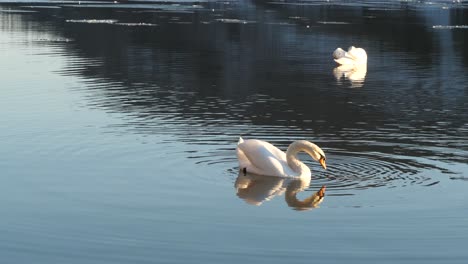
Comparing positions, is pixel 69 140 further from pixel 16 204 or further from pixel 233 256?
pixel 233 256

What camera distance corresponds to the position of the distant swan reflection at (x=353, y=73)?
119ft

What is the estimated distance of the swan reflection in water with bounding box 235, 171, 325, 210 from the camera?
654 inches

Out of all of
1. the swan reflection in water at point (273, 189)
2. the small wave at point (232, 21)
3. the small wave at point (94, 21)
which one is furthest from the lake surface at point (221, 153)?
the small wave at point (232, 21)

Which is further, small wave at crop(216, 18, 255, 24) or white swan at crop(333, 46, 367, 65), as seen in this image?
small wave at crop(216, 18, 255, 24)

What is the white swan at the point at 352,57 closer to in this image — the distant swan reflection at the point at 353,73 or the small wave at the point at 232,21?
the distant swan reflection at the point at 353,73

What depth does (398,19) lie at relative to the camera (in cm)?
7475

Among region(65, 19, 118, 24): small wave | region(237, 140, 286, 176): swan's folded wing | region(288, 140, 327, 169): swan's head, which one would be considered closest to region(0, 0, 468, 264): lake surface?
region(237, 140, 286, 176): swan's folded wing

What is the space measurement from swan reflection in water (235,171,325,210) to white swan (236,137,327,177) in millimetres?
100

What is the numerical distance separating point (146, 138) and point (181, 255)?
892 cm

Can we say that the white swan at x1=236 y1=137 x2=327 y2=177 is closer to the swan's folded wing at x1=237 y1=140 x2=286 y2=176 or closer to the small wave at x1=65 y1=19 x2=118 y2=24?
the swan's folded wing at x1=237 y1=140 x2=286 y2=176

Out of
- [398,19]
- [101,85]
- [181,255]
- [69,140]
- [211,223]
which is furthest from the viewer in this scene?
[398,19]

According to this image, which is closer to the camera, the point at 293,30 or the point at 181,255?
the point at 181,255

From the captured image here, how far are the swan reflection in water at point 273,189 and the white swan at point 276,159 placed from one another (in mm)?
100

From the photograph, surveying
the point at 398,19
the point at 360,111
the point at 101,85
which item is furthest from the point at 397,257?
the point at 398,19
